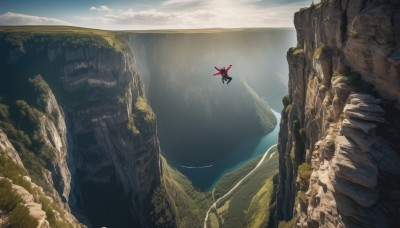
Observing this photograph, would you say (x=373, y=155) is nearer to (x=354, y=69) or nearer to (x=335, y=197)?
(x=335, y=197)

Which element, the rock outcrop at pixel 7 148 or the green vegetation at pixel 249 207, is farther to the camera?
the green vegetation at pixel 249 207

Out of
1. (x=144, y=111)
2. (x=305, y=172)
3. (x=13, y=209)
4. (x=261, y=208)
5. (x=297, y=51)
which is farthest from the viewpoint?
(x=144, y=111)

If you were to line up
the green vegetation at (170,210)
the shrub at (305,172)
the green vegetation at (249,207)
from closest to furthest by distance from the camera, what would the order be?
the shrub at (305,172) < the green vegetation at (249,207) < the green vegetation at (170,210)

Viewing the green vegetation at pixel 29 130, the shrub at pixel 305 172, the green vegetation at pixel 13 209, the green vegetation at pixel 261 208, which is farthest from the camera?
the green vegetation at pixel 261 208

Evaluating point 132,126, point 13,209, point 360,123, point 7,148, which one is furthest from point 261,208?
point 13,209

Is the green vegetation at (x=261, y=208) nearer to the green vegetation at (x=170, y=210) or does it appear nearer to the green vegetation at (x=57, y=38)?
the green vegetation at (x=170, y=210)

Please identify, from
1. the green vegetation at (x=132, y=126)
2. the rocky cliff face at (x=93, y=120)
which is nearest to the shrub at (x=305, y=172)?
the rocky cliff face at (x=93, y=120)

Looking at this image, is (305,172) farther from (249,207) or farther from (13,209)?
(249,207)

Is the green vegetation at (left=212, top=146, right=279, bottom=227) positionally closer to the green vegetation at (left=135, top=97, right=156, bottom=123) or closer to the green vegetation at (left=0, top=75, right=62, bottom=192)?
the green vegetation at (left=135, top=97, right=156, bottom=123)
